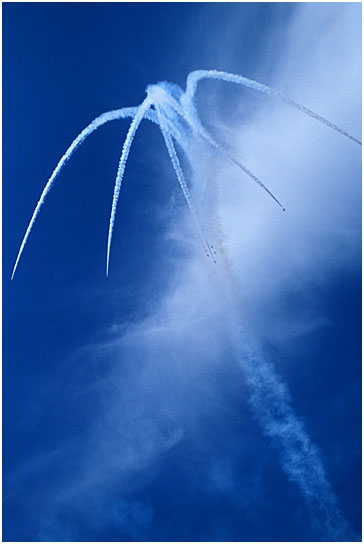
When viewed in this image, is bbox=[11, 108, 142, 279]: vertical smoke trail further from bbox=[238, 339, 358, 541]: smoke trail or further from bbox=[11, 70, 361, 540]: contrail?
bbox=[238, 339, 358, 541]: smoke trail

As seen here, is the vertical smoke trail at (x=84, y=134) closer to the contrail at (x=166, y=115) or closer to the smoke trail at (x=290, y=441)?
the contrail at (x=166, y=115)

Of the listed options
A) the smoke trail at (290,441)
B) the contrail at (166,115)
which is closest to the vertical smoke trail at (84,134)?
the contrail at (166,115)

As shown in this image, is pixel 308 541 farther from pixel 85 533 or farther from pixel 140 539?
pixel 85 533

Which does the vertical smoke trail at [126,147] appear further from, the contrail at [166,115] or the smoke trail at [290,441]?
the smoke trail at [290,441]

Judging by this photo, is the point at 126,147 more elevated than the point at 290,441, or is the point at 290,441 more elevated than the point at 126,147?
the point at 126,147

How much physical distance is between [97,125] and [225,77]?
838 centimetres

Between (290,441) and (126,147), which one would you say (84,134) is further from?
(290,441)

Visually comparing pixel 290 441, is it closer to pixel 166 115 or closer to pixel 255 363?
pixel 255 363

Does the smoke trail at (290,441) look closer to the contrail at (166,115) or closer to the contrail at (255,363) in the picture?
the contrail at (255,363)

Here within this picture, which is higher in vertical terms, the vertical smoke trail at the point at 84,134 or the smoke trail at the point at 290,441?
the vertical smoke trail at the point at 84,134

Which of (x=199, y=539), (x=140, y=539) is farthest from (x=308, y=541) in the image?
(x=140, y=539)

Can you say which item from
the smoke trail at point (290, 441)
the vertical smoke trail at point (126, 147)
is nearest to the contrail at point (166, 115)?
the vertical smoke trail at point (126, 147)

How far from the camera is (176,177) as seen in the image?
30.9 metres

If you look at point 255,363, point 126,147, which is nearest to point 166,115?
point 126,147
